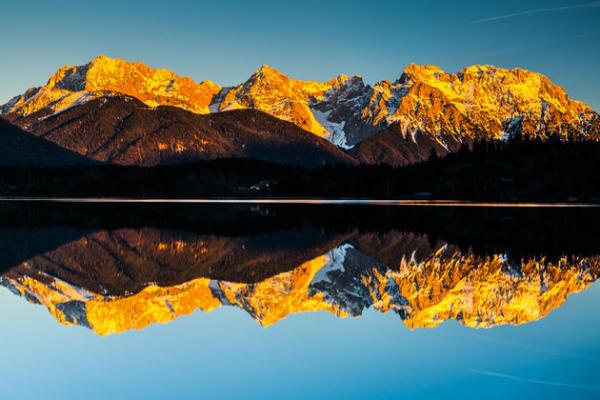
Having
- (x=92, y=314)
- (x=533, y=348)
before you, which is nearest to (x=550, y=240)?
(x=533, y=348)

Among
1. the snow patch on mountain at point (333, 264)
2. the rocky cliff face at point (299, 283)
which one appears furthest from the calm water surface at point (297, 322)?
the snow patch on mountain at point (333, 264)

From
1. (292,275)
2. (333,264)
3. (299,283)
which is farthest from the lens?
(333,264)

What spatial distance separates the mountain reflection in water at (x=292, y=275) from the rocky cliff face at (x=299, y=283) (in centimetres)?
7

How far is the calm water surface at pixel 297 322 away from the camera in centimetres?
1964

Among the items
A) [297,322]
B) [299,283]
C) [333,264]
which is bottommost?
[297,322]

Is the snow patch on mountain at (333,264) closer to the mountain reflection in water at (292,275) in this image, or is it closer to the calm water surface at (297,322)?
the mountain reflection in water at (292,275)

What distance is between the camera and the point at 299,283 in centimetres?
3641

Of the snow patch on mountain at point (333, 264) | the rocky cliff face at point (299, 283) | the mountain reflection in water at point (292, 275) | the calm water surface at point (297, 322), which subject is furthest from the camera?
the snow patch on mountain at point (333, 264)

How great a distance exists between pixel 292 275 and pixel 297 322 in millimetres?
11706

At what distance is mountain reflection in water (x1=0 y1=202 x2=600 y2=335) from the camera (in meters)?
29.3

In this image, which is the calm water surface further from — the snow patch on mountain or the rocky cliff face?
the snow patch on mountain

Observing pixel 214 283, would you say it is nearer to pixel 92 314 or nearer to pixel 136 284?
pixel 136 284

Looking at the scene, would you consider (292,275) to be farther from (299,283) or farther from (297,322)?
(297,322)

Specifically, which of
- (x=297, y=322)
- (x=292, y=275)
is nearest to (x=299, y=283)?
(x=292, y=275)
